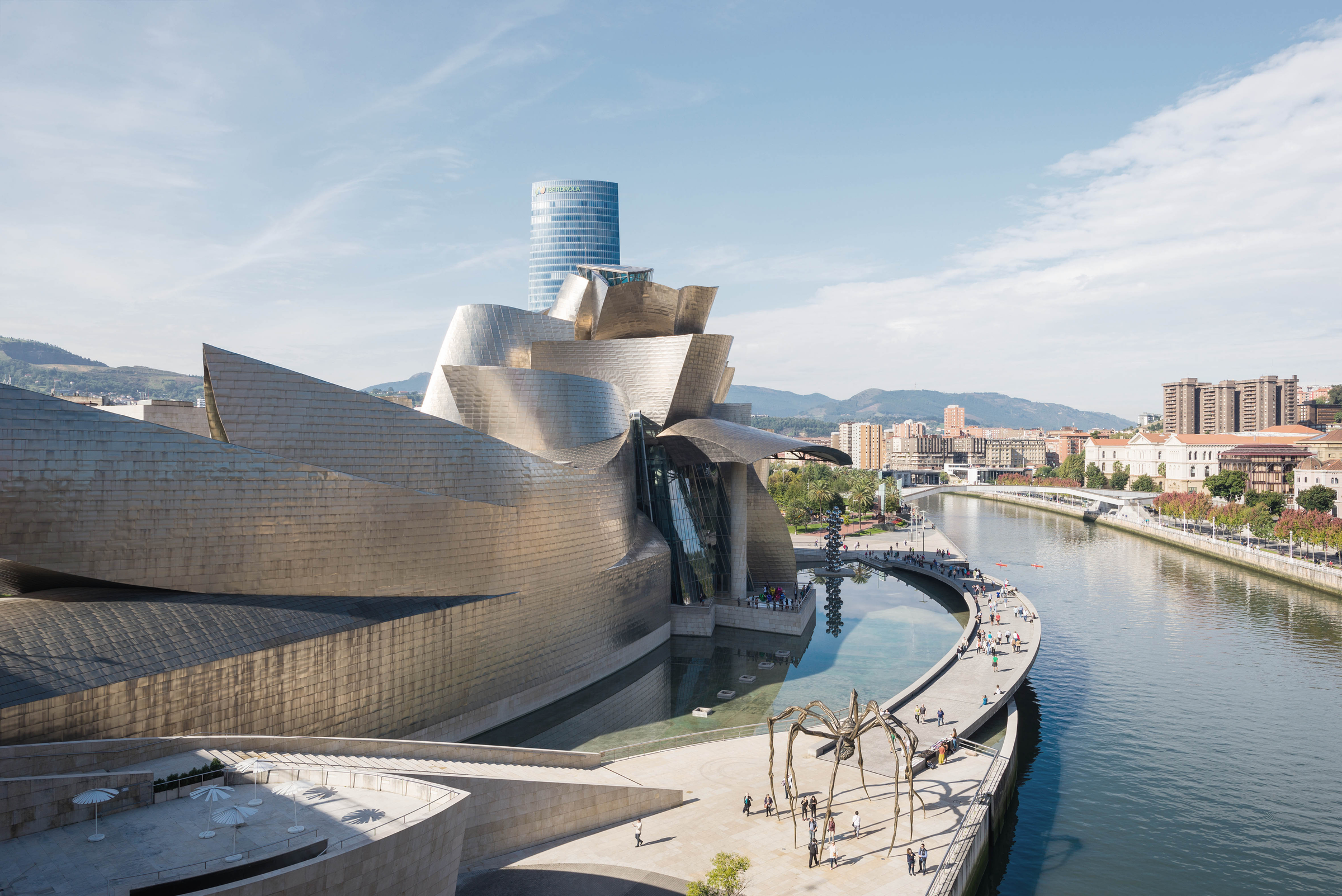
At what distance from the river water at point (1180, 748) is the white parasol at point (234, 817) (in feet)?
56.1

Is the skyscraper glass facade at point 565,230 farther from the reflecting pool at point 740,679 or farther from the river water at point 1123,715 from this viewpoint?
the reflecting pool at point 740,679

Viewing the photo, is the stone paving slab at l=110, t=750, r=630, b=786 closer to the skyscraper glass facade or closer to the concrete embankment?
the concrete embankment

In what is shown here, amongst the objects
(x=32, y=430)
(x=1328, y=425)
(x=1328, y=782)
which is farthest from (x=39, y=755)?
(x=1328, y=425)

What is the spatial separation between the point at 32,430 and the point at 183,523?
3.64 m

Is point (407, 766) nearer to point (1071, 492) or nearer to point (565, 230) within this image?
point (1071, 492)

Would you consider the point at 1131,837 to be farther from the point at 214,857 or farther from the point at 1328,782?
the point at 214,857

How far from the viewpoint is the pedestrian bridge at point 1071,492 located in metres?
115

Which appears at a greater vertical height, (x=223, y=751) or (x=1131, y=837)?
(x=223, y=751)

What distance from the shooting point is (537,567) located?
29.0 meters

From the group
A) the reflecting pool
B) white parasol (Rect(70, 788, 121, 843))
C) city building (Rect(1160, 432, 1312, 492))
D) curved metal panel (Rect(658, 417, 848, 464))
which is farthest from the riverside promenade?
city building (Rect(1160, 432, 1312, 492))

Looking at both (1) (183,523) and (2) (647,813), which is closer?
(1) (183,523)

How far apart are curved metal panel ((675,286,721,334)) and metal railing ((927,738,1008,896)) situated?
26786 mm

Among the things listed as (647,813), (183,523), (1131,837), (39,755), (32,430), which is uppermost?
(32,430)

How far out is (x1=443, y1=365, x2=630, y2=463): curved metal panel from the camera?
32594 millimetres
